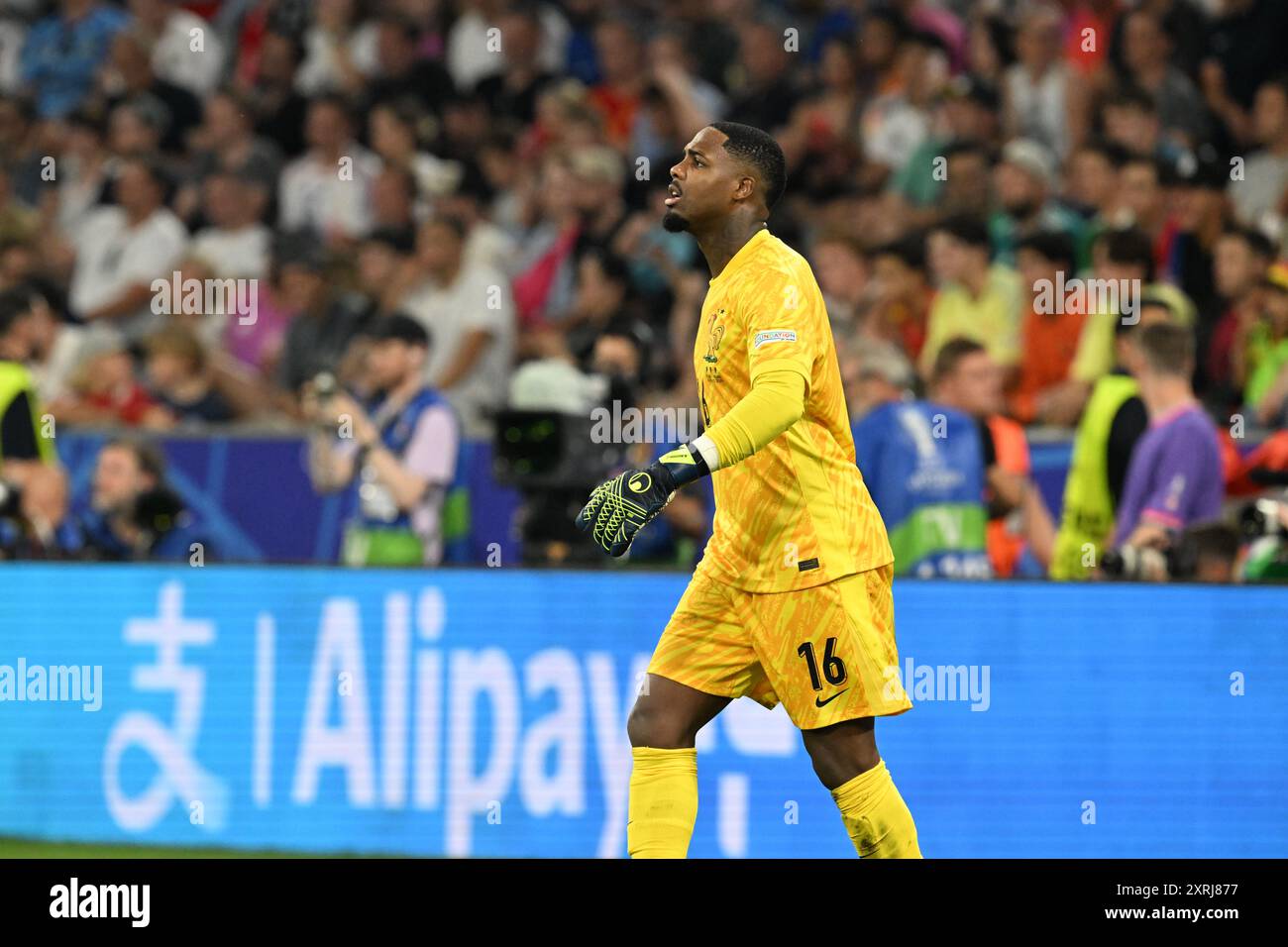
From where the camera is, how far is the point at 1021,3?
14.2 meters

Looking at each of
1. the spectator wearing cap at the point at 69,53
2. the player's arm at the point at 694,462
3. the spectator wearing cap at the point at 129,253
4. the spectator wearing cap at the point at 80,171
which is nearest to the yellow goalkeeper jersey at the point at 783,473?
the player's arm at the point at 694,462

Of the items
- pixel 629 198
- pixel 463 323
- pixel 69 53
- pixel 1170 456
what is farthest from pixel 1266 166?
pixel 69 53

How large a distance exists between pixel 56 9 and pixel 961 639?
10.8m

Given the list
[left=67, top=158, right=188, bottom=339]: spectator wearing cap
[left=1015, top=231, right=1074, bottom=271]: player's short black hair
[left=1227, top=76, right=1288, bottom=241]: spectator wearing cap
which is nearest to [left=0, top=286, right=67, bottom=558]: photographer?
[left=67, top=158, right=188, bottom=339]: spectator wearing cap

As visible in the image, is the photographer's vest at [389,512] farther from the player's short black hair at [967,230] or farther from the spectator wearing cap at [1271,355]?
the spectator wearing cap at [1271,355]

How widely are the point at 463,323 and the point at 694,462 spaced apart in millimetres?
6872

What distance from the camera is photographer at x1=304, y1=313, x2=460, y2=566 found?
1083cm

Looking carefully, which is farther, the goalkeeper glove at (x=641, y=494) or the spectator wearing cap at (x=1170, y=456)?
the spectator wearing cap at (x=1170, y=456)

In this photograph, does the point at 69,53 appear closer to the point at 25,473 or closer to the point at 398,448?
the point at 25,473

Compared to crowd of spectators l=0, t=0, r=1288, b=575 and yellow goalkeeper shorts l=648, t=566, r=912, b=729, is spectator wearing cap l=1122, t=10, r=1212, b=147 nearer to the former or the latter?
crowd of spectators l=0, t=0, r=1288, b=575

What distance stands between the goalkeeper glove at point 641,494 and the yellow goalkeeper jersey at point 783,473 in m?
0.49

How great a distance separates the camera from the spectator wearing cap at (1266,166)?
12.6 m
